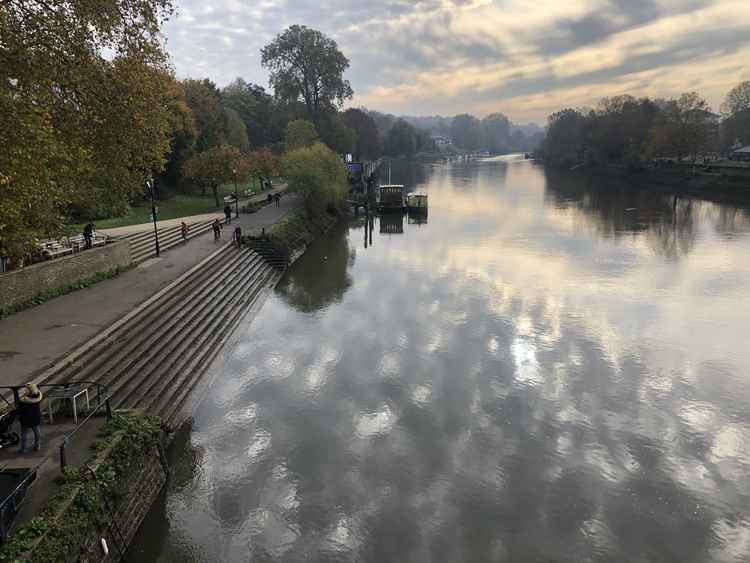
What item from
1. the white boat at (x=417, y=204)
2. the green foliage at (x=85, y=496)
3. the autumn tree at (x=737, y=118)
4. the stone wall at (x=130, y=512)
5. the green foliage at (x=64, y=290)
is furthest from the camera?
the autumn tree at (x=737, y=118)

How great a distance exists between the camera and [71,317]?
16.5m

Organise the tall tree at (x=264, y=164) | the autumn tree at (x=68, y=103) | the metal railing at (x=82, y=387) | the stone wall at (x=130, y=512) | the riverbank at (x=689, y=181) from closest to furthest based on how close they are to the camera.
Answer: the stone wall at (x=130, y=512)
the metal railing at (x=82, y=387)
the autumn tree at (x=68, y=103)
the tall tree at (x=264, y=164)
the riverbank at (x=689, y=181)

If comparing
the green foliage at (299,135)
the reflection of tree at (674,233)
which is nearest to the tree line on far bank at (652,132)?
the reflection of tree at (674,233)

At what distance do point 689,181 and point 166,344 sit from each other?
8884 centimetres

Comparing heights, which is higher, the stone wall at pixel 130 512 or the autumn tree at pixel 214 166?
the autumn tree at pixel 214 166

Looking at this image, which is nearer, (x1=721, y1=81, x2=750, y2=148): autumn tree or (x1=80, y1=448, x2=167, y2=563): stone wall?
(x1=80, y1=448, x2=167, y2=563): stone wall

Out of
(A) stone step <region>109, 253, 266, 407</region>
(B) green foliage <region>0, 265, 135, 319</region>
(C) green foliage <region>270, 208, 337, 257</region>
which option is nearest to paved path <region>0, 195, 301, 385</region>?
(B) green foliage <region>0, 265, 135, 319</region>

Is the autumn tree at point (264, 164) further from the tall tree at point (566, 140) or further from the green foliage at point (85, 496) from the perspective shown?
the tall tree at point (566, 140)

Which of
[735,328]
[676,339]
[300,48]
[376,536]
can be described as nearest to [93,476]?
[376,536]

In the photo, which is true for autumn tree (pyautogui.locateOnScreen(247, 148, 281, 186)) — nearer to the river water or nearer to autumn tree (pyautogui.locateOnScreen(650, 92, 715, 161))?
the river water

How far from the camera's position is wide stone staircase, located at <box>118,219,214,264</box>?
26.0 metres

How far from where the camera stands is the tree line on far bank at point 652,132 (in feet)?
273

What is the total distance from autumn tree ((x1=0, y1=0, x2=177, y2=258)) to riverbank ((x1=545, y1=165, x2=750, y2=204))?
234 feet

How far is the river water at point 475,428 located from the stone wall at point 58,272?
22.5ft
